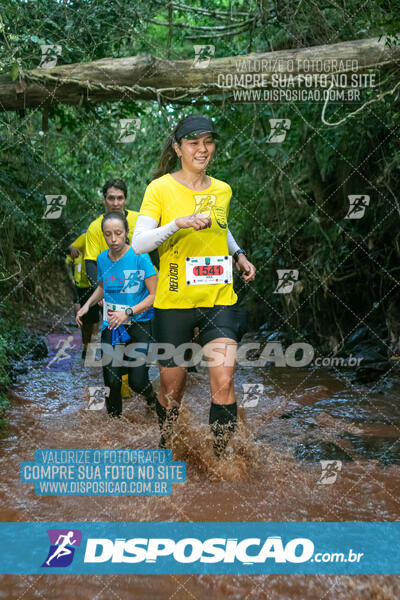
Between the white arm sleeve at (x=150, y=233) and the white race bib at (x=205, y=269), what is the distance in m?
0.26

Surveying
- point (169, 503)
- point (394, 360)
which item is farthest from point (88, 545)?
point (394, 360)

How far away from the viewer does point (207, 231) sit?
12.2 ft

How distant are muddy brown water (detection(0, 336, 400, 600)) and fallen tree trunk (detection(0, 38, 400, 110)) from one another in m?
2.95

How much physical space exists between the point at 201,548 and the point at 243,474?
0.90 meters

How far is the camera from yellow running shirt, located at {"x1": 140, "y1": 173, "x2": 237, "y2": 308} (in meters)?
3.72

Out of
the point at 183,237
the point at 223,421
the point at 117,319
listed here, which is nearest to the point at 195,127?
the point at 183,237

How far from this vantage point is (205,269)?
3.74 meters

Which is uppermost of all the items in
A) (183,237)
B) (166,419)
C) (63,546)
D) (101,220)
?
(183,237)

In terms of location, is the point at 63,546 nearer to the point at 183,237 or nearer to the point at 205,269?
the point at 205,269

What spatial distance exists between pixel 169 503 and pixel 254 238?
6.59 m

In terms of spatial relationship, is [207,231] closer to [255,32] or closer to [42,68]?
[42,68]

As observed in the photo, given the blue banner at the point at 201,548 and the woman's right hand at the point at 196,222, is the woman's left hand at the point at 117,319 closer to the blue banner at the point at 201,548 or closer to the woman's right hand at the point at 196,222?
the woman's right hand at the point at 196,222

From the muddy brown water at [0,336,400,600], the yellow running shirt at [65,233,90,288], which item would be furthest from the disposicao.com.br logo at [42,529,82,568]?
the yellow running shirt at [65,233,90,288]

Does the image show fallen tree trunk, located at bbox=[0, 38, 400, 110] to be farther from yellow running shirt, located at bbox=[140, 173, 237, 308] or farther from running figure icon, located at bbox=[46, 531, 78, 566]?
running figure icon, located at bbox=[46, 531, 78, 566]
